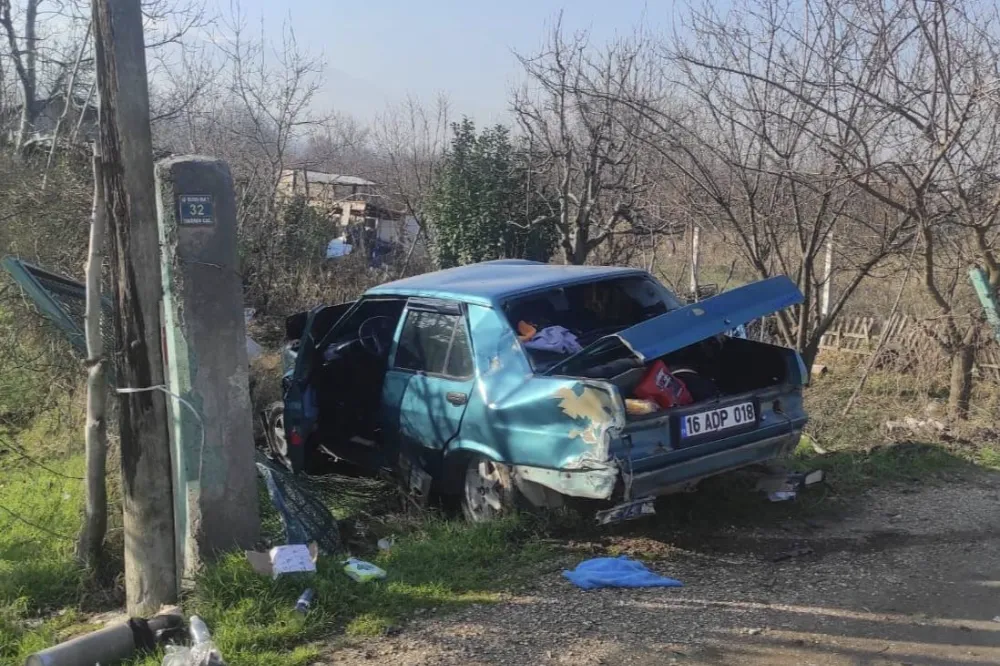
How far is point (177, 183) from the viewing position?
4359 millimetres

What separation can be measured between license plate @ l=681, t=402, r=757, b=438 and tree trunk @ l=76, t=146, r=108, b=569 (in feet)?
10.8

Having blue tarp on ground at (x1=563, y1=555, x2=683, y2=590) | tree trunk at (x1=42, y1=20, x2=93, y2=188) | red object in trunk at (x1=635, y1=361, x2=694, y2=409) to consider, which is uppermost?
tree trunk at (x1=42, y1=20, x2=93, y2=188)

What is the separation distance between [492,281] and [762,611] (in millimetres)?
2827

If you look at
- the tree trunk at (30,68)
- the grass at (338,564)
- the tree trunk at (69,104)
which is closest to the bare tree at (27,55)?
the tree trunk at (30,68)

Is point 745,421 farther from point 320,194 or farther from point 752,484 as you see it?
point 320,194

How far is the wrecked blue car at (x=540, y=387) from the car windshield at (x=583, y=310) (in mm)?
11

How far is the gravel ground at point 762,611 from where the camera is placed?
3.68 m

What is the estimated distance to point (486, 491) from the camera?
543 cm

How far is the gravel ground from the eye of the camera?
12.1ft

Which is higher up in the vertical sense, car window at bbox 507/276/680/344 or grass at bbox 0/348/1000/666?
car window at bbox 507/276/680/344

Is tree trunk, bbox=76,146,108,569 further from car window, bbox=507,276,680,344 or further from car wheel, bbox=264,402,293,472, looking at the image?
car window, bbox=507,276,680,344

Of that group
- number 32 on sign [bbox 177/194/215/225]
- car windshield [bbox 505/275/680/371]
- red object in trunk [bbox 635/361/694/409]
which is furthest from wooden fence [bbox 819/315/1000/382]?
number 32 on sign [bbox 177/194/215/225]

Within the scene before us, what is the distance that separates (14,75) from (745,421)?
16.8m

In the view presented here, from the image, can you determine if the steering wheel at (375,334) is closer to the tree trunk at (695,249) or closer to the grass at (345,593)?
the grass at (345,593)
